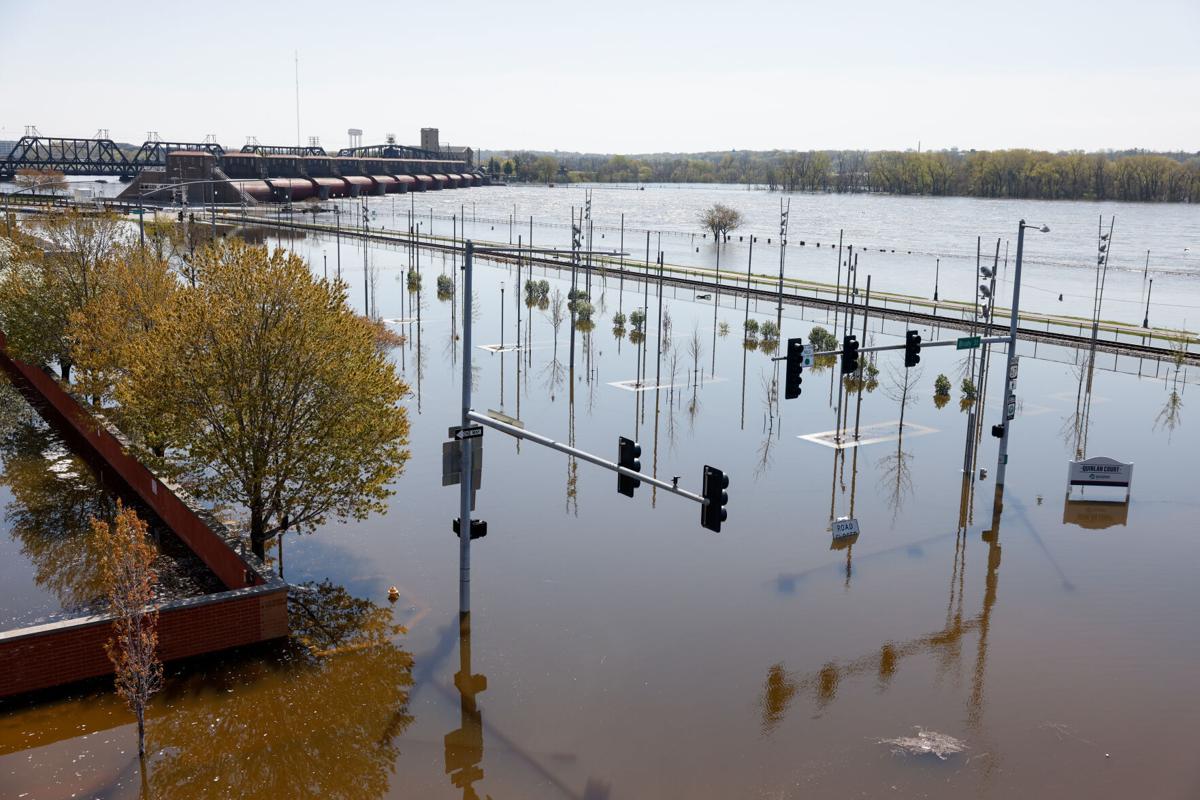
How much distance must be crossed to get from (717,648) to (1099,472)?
1504 cm

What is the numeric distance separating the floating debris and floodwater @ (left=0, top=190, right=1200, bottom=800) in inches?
6.6

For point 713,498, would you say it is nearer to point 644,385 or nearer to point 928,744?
point 928,744

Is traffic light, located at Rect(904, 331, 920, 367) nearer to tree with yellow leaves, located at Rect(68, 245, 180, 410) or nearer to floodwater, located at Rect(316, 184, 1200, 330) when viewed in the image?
tree with yellow leaves, located at Rect(68, 245, 180, 410)

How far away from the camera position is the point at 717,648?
19953 mm

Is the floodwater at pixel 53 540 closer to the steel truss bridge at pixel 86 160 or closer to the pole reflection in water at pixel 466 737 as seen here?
the pole reflection in water at pixel 466 737

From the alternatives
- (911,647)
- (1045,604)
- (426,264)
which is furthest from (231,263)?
(426,264)

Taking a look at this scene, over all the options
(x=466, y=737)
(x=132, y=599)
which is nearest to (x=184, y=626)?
(x=132, y=599)

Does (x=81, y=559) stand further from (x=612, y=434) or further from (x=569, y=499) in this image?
(x=612, y=434)

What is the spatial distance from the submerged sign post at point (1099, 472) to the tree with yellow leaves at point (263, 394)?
18707 mm

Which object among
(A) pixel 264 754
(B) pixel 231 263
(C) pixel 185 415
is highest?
(B) pixel 231 263

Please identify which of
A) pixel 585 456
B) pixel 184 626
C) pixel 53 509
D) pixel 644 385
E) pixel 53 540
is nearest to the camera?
pixel 585 456

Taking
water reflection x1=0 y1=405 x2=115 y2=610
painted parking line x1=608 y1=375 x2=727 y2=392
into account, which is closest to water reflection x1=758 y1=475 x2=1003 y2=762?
water reflection x1=0 y1=405 x2=115 y2=610

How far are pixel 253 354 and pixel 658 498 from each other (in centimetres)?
1218

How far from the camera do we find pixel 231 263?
874 inches
